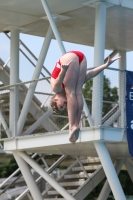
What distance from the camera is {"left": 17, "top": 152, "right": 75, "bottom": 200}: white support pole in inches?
810

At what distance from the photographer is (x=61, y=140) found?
19.9 m

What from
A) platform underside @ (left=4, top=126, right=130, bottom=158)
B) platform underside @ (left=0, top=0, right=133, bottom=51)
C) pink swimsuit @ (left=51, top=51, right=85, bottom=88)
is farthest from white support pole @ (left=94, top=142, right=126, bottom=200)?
pink swimsuit @ (left=51, top=51, right=85, bottom=88)

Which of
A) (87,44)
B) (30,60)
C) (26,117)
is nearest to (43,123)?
(26,117)

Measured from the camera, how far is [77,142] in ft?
64.1

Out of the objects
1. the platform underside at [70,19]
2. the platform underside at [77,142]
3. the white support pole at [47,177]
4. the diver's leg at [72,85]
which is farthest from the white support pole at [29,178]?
the diver's leg at [72,85]

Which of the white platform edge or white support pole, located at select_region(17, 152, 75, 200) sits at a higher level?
the white platform edge

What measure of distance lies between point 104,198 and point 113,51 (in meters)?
5.37

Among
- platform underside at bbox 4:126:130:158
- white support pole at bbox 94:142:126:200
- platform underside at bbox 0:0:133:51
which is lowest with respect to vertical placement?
white support pole at bbox 94:142:126:200

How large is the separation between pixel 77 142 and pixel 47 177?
1993 mm

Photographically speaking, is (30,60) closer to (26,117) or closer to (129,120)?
(26,117)

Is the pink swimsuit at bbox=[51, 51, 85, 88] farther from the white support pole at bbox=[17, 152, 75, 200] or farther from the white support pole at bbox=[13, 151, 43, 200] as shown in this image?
the white support pole at bbox=[13, 151, 43, 200]

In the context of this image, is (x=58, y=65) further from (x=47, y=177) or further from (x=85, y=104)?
(x=47, y=177)

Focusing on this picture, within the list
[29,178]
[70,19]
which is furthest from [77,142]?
[70,19]

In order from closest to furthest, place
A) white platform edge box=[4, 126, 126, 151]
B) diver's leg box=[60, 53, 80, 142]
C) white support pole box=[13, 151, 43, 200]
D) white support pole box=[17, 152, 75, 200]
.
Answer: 1. diver's leg box=[60, 53, 80, 142]
2. white platform edge box=[4, 126, 126, 151]
3. white support pole box=[17, 152, 75, 200]
4. white support pole box=[13, 151, 43, 200]
